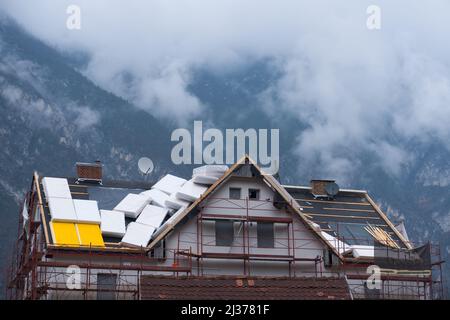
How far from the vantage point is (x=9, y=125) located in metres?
163

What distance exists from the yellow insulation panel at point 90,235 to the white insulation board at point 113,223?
41 cm

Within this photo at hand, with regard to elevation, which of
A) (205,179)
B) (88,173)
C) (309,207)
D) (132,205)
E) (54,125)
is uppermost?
(54,125)

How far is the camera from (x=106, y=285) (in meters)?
50.8

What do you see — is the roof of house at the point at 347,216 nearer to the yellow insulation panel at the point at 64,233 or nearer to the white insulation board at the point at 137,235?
the white insulation board at the point at 137,235

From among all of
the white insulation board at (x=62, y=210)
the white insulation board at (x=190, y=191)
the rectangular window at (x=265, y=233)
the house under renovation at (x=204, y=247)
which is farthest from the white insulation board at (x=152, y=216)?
the rectangular window at (x=265, y=233)

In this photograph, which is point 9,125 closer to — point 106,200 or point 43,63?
point 43,63

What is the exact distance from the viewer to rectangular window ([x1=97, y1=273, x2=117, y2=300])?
5053 centimetres

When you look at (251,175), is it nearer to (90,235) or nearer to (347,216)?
(347,216)

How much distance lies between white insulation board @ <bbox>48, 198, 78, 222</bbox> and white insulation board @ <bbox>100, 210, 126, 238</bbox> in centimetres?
170

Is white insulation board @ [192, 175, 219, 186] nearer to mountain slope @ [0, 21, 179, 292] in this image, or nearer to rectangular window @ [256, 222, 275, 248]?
rectangular window @ [256, 222, 275, 248]

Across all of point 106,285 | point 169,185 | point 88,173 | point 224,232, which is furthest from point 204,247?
point 88,173

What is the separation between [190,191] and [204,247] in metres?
3.46

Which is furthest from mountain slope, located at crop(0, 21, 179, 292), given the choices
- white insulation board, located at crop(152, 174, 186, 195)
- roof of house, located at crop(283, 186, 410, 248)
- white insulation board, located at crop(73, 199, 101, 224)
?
white insulation board, located at crop(73, 199, 101, 224)
